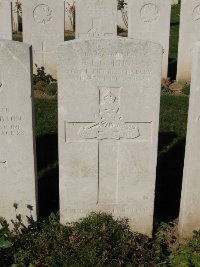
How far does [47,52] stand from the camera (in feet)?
35.3

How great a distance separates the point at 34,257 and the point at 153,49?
2.28m

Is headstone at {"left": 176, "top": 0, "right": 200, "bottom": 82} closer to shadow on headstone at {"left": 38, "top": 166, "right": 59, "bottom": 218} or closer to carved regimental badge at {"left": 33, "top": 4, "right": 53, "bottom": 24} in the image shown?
carved regimental badge at {"left": 33, "top": 4, "right": 53, "bottom": 24}

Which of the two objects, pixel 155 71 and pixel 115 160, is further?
pixel 115 160

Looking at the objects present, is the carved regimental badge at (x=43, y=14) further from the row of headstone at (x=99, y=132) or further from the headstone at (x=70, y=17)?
the headstone at (x=70, y=17)

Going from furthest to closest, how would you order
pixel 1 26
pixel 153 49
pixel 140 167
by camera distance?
pixel 1 26 < pixel 140 167 < pixel 153 49

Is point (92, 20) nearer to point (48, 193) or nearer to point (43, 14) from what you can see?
point (43, 14)

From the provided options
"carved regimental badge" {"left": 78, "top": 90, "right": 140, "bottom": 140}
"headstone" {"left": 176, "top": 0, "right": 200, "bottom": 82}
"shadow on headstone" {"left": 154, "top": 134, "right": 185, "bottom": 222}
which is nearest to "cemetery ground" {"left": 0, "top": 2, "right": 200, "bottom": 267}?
"shadow on headstone" {"left": 154, "top": 134, "right": 185, "bottom": 222}

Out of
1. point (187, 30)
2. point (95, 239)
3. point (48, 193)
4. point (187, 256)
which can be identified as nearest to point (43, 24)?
point (187, 30)

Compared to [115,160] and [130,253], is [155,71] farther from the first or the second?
[130,253]

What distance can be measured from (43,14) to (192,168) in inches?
268

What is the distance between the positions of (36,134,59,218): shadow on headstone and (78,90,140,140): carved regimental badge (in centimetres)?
118

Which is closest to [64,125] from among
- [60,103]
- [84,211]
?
[60,103]

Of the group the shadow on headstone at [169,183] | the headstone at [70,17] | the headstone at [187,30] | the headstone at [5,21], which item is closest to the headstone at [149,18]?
the headstone at [187,30]

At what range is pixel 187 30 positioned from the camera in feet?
33.4
